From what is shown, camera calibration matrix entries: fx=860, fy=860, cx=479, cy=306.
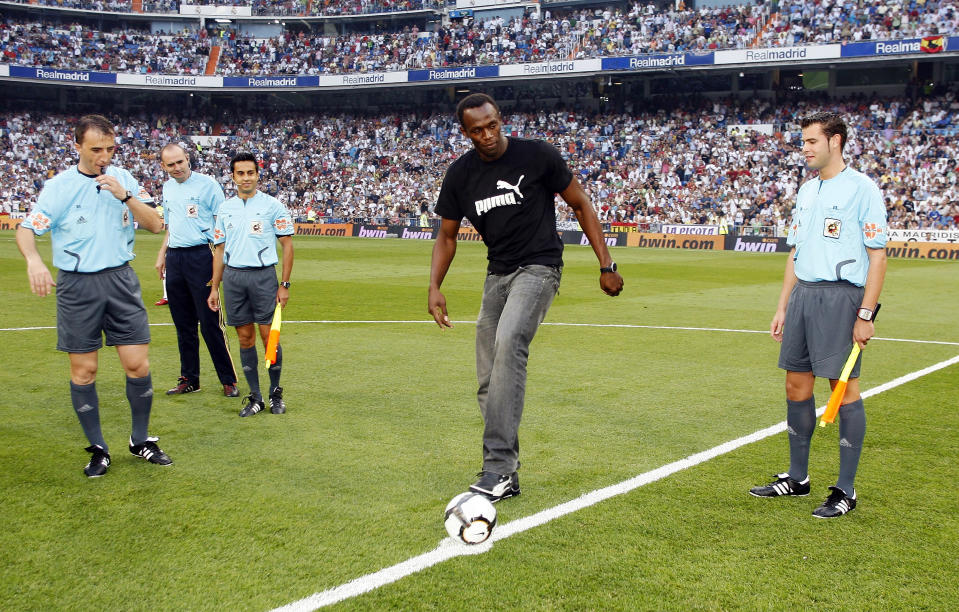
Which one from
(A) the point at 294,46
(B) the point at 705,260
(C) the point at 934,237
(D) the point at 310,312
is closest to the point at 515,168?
(D) the point at 310,312

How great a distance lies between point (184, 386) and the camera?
841 centimetres

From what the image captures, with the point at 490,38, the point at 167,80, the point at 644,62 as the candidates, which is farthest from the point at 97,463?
the point at 167,80

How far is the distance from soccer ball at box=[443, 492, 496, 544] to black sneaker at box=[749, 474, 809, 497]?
183cm

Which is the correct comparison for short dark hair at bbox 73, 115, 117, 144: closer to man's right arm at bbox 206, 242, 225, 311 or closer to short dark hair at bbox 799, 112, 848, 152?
man's right arm at bbox 206, 242, 225, 311

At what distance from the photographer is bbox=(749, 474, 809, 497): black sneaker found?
527 cm

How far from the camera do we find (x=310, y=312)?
14.7 metres

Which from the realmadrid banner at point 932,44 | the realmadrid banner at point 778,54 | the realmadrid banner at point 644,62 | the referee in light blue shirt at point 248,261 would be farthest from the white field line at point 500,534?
the realmadrid banner at point 644,62

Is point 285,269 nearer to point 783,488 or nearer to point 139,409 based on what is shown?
point 139,409

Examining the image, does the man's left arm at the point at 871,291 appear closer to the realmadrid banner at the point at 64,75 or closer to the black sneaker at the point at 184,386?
the black sneaker at the point at 184,386

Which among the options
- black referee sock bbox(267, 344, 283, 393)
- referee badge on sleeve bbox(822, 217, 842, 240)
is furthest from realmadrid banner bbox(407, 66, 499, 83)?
referee badge on sleeve bbox(822, 217, 842, 240)

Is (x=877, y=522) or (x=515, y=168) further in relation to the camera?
(x=515, y=168)

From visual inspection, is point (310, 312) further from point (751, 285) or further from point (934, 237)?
point (934, 237)

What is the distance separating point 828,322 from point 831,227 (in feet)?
1.84

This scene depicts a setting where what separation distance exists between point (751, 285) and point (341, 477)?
652 inches
